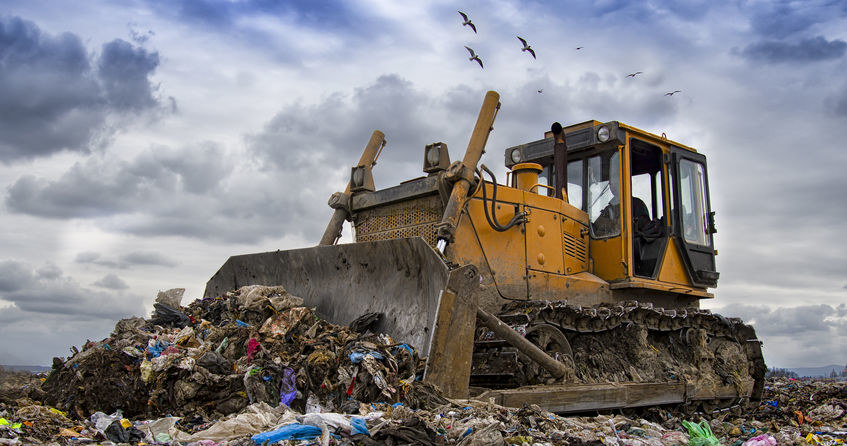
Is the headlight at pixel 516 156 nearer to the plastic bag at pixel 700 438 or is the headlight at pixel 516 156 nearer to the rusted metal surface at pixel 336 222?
the rusted metal surface at pixel 336 222

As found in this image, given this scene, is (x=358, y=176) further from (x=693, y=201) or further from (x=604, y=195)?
(x=693, y=201)

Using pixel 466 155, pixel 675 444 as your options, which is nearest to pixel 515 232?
pixel 466 155

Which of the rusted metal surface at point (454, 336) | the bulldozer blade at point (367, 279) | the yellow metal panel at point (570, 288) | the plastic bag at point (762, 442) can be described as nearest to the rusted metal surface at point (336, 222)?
the bulldozer blade at point (367, 279)

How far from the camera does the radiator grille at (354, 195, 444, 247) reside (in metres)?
6.81

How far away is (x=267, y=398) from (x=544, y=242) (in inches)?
135

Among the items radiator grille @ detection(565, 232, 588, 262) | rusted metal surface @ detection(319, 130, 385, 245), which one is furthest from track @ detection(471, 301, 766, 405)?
rusted metal surface @ detection(319, 130, 385, 245)

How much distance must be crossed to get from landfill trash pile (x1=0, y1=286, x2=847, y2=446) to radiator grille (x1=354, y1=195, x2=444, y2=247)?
1284mm

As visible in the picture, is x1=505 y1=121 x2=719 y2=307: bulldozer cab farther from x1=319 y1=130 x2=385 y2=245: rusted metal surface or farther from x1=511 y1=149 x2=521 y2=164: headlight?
x1=319 y1=130 x2=385 y2=245: rusted metal surface

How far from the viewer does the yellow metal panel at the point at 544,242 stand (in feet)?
23.2

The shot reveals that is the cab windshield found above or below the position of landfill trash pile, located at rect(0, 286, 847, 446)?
above

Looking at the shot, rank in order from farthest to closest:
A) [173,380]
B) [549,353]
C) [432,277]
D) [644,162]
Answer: [644,162] < [549,353] < [432,277] < [173,380]

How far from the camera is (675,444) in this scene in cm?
509

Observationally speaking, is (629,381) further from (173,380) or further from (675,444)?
(173,380)

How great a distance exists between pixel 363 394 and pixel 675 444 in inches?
88.8
